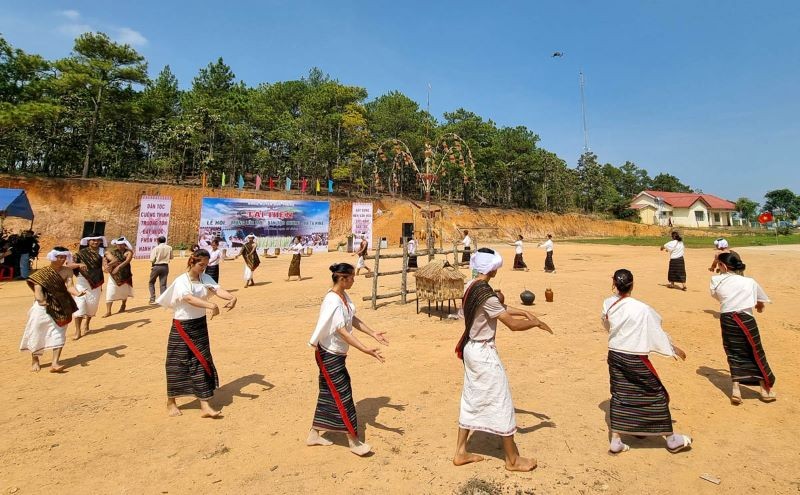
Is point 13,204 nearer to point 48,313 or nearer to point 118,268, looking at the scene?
point 118,268

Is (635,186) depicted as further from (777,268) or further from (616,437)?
(616,437)

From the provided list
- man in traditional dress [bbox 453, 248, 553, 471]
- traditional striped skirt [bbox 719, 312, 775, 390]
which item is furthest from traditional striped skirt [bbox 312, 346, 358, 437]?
traditional striped skirt [bbox 719, 312, 775, 390]

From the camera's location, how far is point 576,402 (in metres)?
5.05

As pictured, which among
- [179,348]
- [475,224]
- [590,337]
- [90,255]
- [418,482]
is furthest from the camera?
[475,224]

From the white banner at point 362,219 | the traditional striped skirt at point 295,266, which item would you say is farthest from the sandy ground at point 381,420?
the white banner at point 362,219

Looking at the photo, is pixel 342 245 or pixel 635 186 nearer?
pixel 342 245

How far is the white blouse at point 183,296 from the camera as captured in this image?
4.68 meters

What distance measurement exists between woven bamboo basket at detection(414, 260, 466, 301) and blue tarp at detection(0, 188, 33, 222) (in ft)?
63.9

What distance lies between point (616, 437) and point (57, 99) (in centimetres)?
4535

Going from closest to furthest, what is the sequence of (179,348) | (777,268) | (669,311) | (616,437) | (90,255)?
1. (616,437)
2. (179,348)
3. (90,255)
4. (669,311)
5. (777,268)

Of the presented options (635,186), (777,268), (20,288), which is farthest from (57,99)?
(635,186)

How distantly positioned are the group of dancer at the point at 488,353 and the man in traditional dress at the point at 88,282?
4.96 meters

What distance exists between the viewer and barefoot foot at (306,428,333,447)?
405 cm

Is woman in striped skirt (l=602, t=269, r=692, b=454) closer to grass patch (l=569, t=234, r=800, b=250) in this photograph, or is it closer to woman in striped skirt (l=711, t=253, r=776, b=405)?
woman in striped skirt (l=711, t=253, r=776, b=405)
